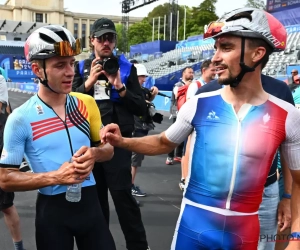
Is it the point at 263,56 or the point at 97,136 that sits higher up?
the point at 263,56

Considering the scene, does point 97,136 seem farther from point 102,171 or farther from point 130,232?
point 130,232

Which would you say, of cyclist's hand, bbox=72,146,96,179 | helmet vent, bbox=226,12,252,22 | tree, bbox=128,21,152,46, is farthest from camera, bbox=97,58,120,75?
tree, bbox=128,21,152,46

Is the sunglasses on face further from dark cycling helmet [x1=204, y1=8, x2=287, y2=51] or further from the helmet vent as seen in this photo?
the helmet vent

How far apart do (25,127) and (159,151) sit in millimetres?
807

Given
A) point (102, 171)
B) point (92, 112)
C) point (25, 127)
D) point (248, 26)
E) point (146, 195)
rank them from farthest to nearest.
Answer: point (146, 195), point (102, 171), point (92, 112), point (25, 127), point (248, 26)

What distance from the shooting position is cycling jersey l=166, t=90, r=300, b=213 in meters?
1.84

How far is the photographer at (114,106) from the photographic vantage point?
3.02 m

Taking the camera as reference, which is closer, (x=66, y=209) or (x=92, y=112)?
(x=66, y=209)

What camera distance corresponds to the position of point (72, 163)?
193 centimetres

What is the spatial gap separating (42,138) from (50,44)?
0.58 m

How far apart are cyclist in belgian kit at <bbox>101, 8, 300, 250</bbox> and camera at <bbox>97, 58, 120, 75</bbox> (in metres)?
1.18

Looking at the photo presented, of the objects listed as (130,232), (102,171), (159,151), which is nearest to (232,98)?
(159,151)

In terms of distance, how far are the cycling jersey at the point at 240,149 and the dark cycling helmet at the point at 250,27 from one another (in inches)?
13.1

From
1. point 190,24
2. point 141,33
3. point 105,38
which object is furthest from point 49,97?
point 141,33
